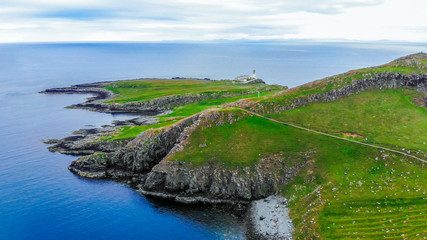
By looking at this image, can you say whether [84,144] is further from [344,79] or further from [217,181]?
[344,79]

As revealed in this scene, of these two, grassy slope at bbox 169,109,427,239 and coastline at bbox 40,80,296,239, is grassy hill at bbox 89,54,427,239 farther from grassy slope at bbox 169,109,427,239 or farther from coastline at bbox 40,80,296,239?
coastline at bbox 40,80,296,239

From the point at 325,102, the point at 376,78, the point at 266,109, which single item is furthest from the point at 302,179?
the point at 376,78

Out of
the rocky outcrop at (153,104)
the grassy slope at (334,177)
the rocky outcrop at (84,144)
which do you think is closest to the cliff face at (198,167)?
the grassy slope at (334,177)

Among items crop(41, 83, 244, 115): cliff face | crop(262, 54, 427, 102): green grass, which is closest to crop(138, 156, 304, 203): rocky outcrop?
crop(262, 54, 427, 102): green grass

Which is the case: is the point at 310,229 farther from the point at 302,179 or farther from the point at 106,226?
the point at 106,226

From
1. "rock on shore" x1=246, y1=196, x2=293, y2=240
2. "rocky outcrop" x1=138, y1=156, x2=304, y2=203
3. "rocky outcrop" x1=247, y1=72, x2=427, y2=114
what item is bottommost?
"rock on shore" x1=246, y1=196, x2=293, y2=240
